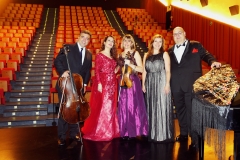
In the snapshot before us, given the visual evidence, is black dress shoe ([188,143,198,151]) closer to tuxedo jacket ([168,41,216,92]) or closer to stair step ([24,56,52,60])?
tuxedo jacket ([168,41,216,92])

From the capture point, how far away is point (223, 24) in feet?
23.0

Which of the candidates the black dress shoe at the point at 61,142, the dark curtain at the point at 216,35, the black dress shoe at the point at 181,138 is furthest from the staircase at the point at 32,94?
the dark curtain at the point at 216,35

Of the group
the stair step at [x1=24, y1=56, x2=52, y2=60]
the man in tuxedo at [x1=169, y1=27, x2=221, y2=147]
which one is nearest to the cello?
the man in tuxedo at [x1=169, y1=27, x2=221, y2=147]

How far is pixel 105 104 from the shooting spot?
10.5 feet

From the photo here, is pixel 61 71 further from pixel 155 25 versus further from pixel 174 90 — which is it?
pixel 155 25

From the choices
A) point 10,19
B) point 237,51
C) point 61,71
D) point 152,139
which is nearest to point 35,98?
point 61,71

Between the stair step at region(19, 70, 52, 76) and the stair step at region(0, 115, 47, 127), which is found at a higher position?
the stair step at region(19, 70, 52, 76)

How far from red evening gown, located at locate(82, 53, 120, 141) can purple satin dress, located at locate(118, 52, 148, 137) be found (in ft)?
0.30

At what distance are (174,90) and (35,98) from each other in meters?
2.70

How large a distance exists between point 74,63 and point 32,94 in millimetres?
2352

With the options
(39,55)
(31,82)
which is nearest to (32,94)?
(31,82)

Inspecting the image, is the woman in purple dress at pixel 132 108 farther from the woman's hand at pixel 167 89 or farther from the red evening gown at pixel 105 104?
the woman's hand at pixel 167 89

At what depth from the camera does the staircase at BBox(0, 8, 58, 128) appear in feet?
13.9

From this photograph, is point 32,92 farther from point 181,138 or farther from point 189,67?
point 189,67
